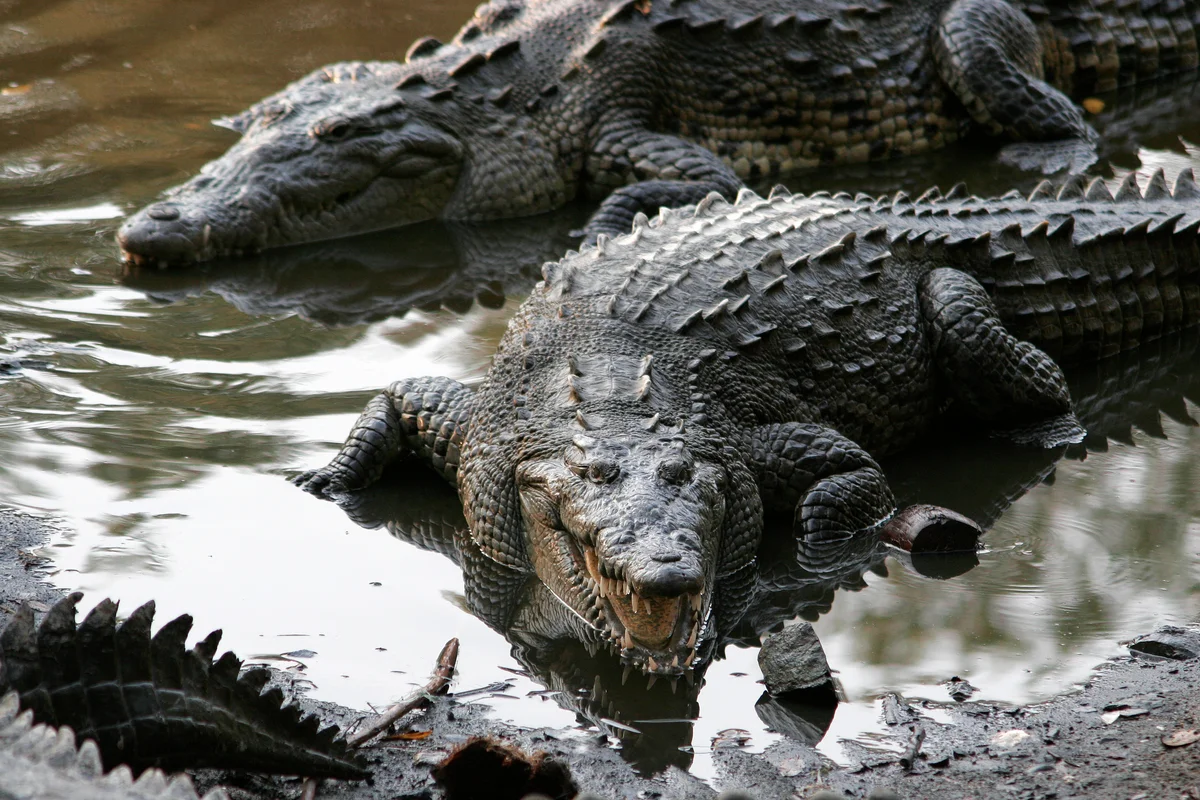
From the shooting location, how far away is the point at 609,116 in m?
7.79

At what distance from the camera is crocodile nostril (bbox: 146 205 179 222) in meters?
6.99

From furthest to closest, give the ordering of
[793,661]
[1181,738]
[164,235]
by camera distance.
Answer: [164,235], [793,661], [1181,738]

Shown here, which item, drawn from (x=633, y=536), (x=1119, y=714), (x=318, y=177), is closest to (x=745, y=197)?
(x=633, y=536)

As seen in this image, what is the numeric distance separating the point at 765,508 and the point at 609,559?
112cm

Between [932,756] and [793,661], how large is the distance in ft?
1.48

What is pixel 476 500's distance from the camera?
436cm

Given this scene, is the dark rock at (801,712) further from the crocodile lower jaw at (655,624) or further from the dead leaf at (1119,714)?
the dead leaf at (1119,714)

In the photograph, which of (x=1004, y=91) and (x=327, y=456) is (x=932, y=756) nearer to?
(x=327, y=456)

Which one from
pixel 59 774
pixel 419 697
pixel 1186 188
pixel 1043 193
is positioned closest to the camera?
pixel 59 774

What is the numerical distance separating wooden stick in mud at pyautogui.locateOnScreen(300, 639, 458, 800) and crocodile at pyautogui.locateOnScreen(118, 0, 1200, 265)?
400 cm

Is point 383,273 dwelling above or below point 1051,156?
below

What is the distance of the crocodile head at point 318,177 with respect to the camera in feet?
23.4

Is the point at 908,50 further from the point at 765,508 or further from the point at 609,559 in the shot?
the point at 609,559

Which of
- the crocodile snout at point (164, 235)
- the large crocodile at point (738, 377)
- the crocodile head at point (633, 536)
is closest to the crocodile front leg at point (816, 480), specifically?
the large crocodile at point (738, 377)
